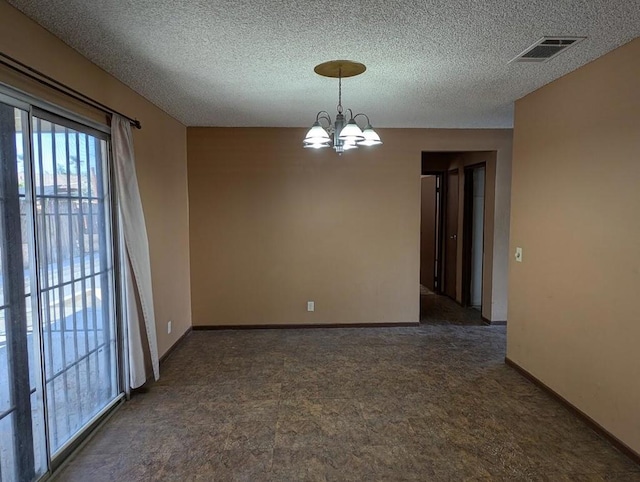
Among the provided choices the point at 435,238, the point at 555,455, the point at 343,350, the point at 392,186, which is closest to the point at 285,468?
the point at 555,455

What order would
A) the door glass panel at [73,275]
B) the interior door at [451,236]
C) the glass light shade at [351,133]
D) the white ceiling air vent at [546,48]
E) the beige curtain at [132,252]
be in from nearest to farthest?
the door glass panel at [73,275] → the white ceiling air vent at [546,48] → the glass light shade at [351,133] → the beige curtain at [132,252] → the interior door at [451,236]

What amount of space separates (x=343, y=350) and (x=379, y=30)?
3169 millimetres

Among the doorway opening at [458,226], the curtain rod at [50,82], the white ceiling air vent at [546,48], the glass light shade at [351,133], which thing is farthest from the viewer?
the doorway opening at [458,226]

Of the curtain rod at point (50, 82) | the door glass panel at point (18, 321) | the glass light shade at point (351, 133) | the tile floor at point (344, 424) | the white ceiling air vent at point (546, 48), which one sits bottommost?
the tile floor at point (344, 424)

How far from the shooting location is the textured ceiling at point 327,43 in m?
2.10

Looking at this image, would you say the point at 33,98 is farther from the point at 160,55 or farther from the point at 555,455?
the point at 555,455

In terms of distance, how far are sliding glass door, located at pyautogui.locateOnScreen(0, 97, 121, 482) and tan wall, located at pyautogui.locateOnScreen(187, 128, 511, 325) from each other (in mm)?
2067

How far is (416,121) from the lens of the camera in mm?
4762

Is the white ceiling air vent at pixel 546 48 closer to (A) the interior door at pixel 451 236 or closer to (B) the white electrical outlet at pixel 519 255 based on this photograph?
(B) the white electrical outlet at pixel 519 255

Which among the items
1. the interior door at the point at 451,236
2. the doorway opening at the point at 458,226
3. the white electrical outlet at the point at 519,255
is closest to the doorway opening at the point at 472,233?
the doorway opening at the point at 458,226

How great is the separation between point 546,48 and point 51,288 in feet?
11.1

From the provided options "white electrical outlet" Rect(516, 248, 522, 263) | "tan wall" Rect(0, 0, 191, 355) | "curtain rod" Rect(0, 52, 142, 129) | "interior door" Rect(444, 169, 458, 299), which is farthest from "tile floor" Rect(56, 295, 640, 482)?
"interior door" Rect(444, 169, 458, 299)

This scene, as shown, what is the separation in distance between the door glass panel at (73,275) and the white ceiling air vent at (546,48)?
2.97 meters

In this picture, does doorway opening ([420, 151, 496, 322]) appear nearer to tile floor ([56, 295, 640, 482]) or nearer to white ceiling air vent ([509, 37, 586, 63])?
tile floor ([56, 295, 640, 482])
